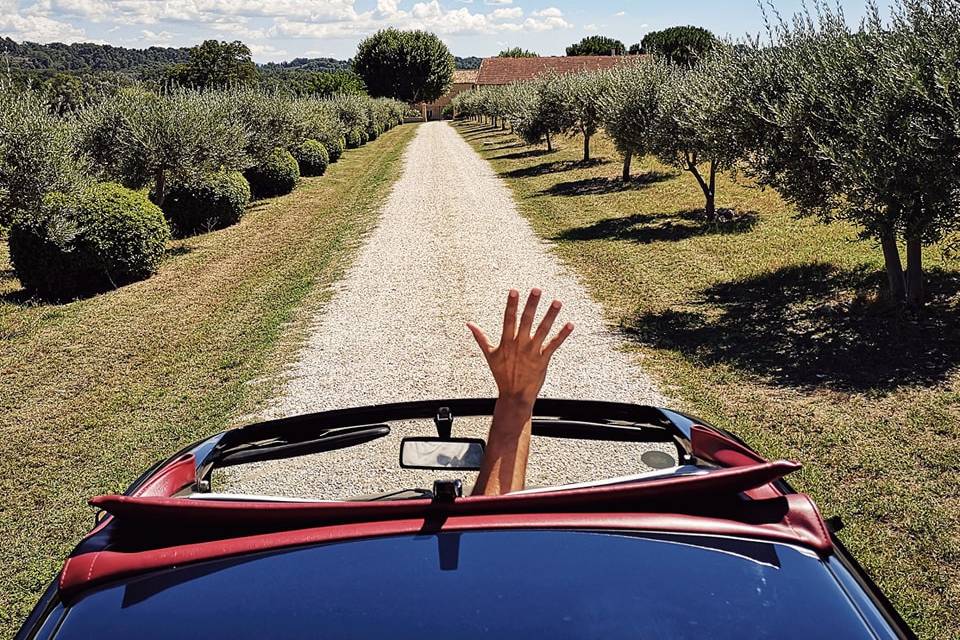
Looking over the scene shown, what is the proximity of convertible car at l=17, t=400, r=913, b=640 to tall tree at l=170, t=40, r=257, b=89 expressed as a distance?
274 ft

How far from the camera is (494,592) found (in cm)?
139

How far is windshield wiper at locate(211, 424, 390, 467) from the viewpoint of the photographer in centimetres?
262

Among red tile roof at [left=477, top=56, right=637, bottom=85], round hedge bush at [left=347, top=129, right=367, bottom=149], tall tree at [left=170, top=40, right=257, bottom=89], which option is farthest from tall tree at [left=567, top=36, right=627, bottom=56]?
round hedge bush at [left=347, top=129, right=367, bottom=149]

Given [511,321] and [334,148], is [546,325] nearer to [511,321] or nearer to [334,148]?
[511,321]

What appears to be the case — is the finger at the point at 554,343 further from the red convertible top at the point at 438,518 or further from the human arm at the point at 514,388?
the red convertible top at the point at 438,518

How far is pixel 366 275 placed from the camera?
12.3 meters

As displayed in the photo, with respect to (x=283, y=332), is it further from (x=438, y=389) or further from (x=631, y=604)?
(x=631, y=604)

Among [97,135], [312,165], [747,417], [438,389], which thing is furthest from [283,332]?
[312,165]

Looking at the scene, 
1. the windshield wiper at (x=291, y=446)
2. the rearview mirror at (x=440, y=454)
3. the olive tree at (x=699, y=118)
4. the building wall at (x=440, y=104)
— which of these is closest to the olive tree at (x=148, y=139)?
the olive tree at (x=699, y=118)

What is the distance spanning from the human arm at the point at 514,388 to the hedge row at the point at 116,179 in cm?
999

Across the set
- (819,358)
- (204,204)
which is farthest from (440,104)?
(819,358)

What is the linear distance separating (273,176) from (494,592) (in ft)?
74.6

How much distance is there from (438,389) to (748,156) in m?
5.93

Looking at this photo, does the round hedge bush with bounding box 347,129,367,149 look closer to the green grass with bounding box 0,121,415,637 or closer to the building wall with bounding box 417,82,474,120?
the green grass with bounding box 0,121,415,637
